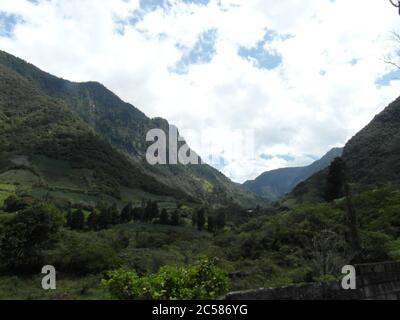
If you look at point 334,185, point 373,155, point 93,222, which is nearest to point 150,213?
point 93,222

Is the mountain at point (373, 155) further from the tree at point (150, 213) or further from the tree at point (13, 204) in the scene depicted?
the tree at point (13, 204)

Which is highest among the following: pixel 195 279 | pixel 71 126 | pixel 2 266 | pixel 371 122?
pixel 71 126

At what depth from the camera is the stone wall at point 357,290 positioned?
6898 mm

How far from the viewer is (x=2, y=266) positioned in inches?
2068

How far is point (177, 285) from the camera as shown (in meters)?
10.9

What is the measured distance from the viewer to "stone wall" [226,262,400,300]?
6898 mm

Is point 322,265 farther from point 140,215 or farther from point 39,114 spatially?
point 39,114

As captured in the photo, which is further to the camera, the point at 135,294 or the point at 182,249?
the point at 182,249

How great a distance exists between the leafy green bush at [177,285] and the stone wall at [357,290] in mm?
3729

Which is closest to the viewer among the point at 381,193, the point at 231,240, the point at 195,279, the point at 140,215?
the point at 195,279

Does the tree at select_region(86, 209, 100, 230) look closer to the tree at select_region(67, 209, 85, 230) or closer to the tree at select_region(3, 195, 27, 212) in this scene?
the tree at select_region(67, 209, 85, 230)

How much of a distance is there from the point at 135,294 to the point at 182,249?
151 feet

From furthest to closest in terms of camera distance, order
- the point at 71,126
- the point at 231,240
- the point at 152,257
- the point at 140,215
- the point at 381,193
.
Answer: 1. the point at 71,126
2. the point at 140,215
3. the point at 231,240
4. the point at 152,257
5. the point at 381,193
